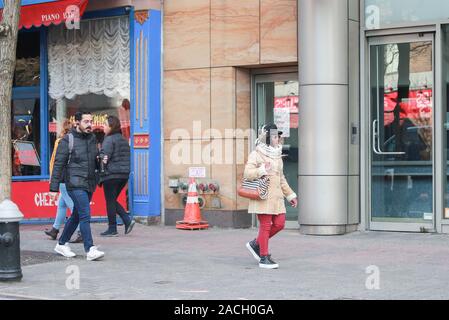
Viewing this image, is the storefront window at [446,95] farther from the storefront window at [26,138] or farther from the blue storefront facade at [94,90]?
the storefront window at [26,138]

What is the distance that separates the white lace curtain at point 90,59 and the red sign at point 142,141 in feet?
2.92

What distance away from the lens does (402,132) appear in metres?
13.3

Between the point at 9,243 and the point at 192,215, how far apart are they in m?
5.74

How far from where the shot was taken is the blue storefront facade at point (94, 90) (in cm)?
1487

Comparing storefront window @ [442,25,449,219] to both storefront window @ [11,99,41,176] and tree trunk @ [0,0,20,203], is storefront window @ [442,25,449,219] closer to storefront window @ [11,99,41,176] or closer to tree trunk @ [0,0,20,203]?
tree trunk @ [0,0,20,203]

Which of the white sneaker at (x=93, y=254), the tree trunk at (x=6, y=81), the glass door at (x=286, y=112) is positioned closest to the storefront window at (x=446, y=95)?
the glass door at (x=286, y=112)

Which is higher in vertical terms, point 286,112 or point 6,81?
point 6,81

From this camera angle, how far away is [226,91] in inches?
566

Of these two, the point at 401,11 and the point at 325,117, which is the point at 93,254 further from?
the point at 401,11

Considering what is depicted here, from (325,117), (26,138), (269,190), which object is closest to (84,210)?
(269,190)

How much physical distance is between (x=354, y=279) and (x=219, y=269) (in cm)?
170

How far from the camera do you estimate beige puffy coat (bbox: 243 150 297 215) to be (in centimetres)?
962

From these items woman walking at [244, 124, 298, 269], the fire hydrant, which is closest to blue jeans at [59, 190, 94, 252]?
the fire hydrant

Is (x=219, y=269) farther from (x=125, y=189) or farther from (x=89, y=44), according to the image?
(x=89, y=44)
